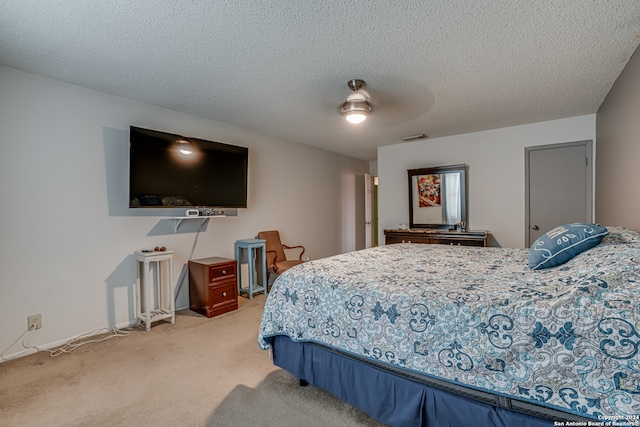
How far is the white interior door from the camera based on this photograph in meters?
3.81

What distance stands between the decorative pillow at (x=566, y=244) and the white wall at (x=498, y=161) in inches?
110

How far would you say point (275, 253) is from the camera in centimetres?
459

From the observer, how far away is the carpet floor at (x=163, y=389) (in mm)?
1718

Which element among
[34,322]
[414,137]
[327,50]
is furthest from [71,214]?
[414,137]

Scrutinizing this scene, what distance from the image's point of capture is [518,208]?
14.0 ft

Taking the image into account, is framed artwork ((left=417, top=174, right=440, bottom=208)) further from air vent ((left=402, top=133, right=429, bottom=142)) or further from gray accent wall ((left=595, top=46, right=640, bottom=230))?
gray accent wall ((left=595, top=46, right=640, bottom=230))

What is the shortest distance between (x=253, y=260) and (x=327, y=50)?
9.87 feet

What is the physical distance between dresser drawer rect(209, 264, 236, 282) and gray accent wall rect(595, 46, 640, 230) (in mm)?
3823

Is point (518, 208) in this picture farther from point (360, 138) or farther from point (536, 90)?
point (360, 138)

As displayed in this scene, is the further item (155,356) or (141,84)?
(141,84)

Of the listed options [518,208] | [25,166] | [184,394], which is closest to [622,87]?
[518,208]

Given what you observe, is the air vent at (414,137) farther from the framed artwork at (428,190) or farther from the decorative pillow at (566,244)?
the decorative pillow at (566,244)

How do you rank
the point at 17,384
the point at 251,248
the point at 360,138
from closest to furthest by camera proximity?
the point at 17,384 → the point at 251,248 → the point at 360,138

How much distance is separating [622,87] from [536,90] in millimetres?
628
